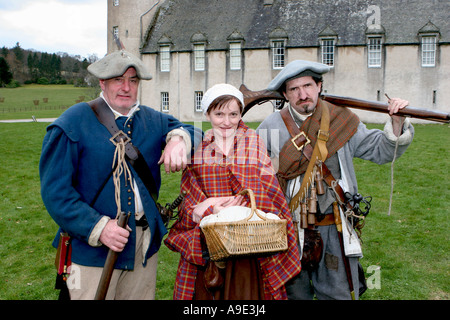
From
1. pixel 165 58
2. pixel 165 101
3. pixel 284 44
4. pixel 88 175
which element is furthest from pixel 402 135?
pixel 165 58

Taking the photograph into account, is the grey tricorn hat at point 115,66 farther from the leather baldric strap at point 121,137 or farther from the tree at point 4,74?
the tree at point 4,74

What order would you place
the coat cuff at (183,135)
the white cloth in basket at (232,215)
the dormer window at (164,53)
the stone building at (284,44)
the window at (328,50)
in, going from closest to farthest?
the white cloth in basket at (232,215) < the coat cuff at (183,135) < the stone building at (284,44) < the window at (328,50) < the dormer window at (164,53)

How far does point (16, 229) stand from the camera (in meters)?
8.21

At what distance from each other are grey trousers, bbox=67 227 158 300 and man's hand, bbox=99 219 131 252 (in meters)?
0.36

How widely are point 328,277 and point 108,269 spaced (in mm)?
2061

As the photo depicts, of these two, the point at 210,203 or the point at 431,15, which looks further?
the point at 431,15

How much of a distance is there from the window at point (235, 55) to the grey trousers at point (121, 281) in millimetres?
31550

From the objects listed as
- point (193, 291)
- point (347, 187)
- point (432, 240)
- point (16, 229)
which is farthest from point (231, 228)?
point (16, 229)

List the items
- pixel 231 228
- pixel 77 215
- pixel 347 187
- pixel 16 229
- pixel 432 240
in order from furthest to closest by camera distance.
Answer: pixel 16 229 < pixel 432 240 < pixel 347 187 < pixel 77 215 < pixel 231 228

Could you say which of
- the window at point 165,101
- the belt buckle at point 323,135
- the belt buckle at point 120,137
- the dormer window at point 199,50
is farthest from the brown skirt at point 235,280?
the window at point 165,101

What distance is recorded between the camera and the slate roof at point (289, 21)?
3023 cm

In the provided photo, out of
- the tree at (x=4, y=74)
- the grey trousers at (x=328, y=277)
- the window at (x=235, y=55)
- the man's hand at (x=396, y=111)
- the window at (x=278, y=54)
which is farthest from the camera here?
the tree at (x=4, y=74)
